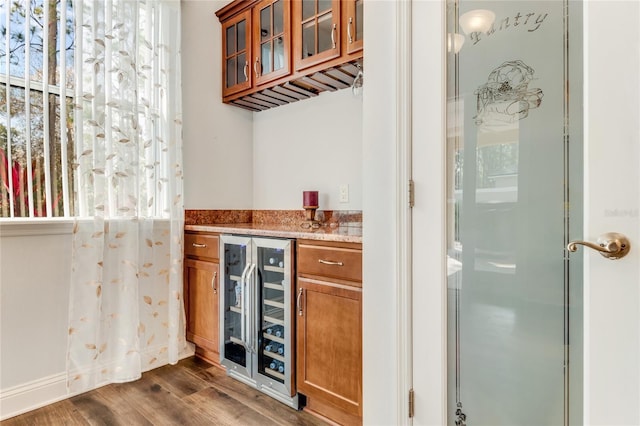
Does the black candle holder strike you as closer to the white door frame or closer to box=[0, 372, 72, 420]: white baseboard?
the white door frame

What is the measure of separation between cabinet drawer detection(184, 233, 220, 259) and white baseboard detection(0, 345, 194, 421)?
0.97 m

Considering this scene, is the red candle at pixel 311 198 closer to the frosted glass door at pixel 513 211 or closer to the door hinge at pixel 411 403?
the frosted glass door at pixel 513 211

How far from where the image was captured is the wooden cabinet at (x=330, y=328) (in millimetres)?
1458

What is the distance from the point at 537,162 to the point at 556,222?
20 centimetres

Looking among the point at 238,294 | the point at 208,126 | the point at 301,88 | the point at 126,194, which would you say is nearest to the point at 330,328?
the point at 238,294

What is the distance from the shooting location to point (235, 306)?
2.04 meters

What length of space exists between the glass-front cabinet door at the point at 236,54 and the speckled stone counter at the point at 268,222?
99 cm

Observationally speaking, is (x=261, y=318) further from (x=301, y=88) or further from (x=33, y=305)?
(x=301, y=88)

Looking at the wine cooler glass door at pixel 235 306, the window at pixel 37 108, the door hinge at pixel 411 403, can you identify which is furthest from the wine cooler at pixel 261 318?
the window at pixel 37 108

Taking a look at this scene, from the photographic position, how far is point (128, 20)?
6.59ft

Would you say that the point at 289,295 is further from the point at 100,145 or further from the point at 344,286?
the point at 100,145

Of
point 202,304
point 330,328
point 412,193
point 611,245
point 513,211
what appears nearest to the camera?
point 611,245

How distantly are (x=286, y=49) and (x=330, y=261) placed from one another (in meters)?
Result: 1.45

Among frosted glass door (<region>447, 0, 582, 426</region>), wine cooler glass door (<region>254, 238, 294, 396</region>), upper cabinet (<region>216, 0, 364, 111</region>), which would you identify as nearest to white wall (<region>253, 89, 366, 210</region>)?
upper cabinet (<region>216, 0, 364, 111</region>)
